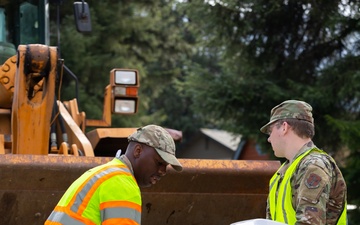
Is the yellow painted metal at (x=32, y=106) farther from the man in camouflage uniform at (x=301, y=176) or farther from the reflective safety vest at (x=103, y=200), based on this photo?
the reflective safety vest at (x=103, y=200)

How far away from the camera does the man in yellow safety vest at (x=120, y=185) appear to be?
3.28 m

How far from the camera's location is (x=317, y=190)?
360 cm

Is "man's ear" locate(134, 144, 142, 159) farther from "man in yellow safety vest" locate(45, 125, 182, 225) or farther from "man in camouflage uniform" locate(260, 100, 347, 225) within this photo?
"man in camouflage uniform" locate(260, 100, 347, 225)

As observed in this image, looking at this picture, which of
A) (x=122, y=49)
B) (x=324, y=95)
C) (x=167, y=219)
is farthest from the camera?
(x=122, y=49)

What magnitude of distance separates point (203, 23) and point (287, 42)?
48.5 inches

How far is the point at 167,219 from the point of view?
19.1ft

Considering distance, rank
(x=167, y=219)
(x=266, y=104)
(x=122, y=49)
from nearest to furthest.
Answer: (x=167, y=219)
(x=266, y=104)
(x=122, y=49)

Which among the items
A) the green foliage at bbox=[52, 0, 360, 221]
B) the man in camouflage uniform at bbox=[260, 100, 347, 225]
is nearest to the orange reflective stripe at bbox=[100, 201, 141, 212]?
the man in camouflage uniform at bbox=[260, 100, 347, 225]

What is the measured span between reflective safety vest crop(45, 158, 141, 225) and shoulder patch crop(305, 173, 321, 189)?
75 centimetres

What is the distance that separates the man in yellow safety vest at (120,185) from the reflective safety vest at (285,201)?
20.7 inches

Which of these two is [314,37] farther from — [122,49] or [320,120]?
[122,49]

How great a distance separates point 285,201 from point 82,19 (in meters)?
3.78

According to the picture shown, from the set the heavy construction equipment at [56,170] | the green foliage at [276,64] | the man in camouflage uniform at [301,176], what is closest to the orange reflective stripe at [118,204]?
the man in camouflage uniform at [301,176]

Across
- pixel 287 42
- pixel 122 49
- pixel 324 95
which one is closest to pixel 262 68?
pixel 287 42
